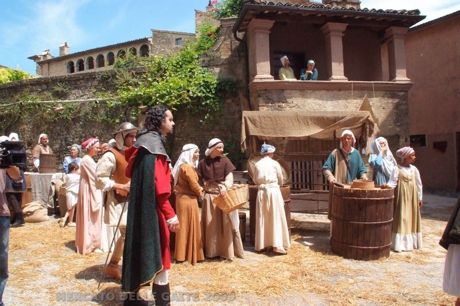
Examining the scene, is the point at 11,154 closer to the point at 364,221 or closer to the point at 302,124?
the point at 364,221

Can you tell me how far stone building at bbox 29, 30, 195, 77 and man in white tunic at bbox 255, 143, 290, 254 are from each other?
70.2ft

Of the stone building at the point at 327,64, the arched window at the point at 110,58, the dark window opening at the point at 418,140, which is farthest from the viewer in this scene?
the arched window at the point at 110,58

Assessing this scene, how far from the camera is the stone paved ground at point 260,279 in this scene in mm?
4254

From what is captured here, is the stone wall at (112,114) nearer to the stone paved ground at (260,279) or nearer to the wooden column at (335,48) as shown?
the wooden column at (335,48)

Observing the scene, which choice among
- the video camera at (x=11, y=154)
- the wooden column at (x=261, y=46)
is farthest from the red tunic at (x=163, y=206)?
the wooden column at (x=261, y=46)

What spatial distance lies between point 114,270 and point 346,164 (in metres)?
4.12

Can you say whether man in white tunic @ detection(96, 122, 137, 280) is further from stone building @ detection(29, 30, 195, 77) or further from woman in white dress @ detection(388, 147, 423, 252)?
stone building @ detection(29, 30, 195, 77)

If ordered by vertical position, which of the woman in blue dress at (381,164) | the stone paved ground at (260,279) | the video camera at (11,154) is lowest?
the stone paved ground at (260,279)

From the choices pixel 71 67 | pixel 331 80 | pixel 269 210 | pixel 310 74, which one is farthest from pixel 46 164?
pixel 71 67

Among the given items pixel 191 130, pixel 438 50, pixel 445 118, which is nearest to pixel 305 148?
pixel 191 130

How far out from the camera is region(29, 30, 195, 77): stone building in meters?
26.9

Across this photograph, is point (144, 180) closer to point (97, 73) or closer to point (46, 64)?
point (97, 73)

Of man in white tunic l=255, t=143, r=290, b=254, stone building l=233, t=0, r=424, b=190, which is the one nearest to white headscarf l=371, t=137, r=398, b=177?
man in white tunic l=255, t=143, r=290, b=254

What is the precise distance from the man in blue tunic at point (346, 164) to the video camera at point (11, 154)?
15.1 feet
